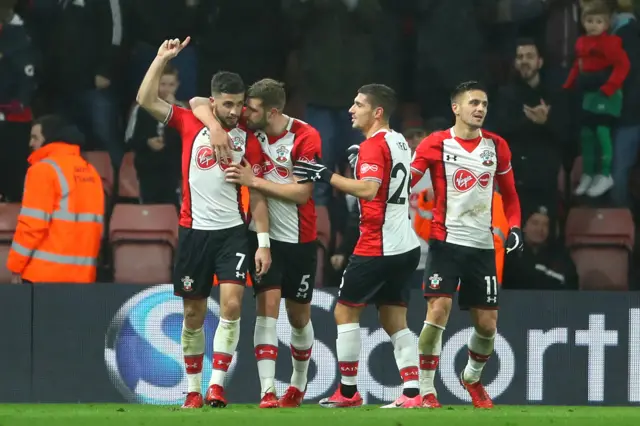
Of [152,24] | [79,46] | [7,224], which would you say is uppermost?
[152,24]

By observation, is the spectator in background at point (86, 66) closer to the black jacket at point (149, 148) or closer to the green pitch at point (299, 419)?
the black jacket at point (149, 148)

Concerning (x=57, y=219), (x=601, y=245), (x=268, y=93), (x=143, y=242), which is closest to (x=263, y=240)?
(x=268, y=93)

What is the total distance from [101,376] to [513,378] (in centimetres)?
308

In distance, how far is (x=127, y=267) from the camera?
11.4 m

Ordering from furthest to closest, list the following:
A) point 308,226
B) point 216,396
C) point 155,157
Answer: point 155,157 < point 308,226 < point 216,396

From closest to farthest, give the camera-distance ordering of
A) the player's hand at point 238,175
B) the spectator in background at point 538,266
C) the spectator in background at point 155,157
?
the player's hand at point 238,175
the spectator in background at point 538,266
the spectator in background at point 155,157

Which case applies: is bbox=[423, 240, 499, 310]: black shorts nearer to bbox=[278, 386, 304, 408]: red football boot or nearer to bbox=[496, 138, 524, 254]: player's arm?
bbox=[496, 138, 524, 254]: player's arm

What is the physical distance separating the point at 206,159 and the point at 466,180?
1605mm

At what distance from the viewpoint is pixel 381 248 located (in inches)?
342

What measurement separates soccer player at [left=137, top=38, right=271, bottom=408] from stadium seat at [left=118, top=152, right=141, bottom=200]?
327 centimetres

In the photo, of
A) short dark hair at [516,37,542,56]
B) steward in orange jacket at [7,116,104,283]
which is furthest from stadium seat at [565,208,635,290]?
steward in orange jacket at [7,116,104,283]

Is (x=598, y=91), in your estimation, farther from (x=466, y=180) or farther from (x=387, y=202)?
(x=387, y=202)

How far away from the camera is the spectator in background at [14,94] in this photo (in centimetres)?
1181

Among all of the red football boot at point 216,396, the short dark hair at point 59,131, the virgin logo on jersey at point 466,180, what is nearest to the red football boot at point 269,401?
the red football boot at point 216,396
